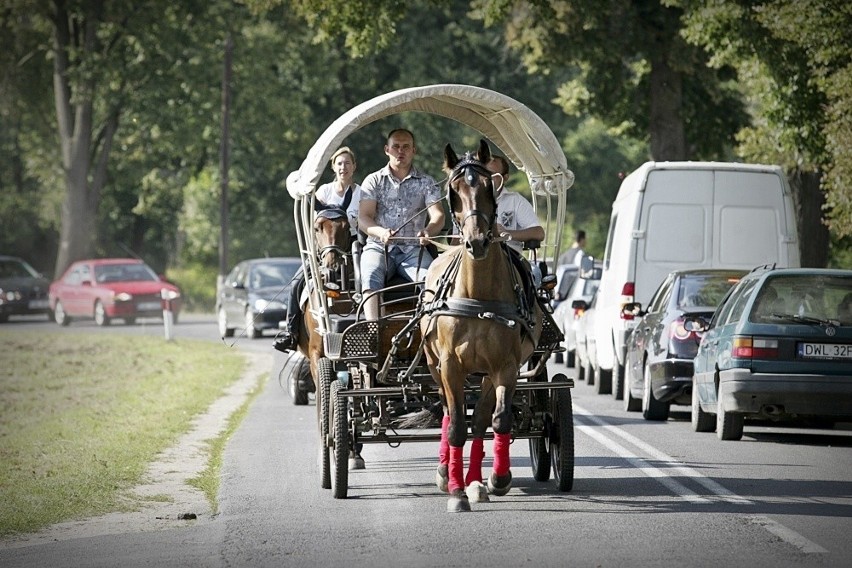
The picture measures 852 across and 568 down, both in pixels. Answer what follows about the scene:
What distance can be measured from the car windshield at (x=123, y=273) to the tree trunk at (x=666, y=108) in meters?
17.0

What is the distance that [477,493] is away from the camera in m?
10.7

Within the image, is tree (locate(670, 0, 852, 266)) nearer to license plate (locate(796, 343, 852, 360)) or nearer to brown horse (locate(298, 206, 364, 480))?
license plate (locate(796, 343, 852, 360))

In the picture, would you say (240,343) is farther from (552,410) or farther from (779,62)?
(552,410)

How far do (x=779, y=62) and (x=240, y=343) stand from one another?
14.6 m

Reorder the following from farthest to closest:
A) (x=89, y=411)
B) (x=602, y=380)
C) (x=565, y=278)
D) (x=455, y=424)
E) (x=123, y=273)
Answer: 1. (x=123, y=273)
2. (x=565, y=278)
3. (x=602, y=380)
4. (x=89, y=411)
5. (x=455, y=424)

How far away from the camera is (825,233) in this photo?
28375mm

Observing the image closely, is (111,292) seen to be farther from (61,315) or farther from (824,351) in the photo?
(824,351)

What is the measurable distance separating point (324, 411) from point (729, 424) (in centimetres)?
486

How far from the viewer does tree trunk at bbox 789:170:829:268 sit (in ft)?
92.8

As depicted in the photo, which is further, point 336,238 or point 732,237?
point 732,237

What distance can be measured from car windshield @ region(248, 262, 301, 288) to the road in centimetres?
2109

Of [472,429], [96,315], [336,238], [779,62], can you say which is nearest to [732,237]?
[779,62]

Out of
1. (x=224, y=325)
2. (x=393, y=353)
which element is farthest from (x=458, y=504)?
(x=224, y=325)

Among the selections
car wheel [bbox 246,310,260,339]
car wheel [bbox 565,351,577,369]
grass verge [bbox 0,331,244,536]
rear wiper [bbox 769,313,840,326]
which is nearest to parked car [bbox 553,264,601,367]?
car wheel [bbox 565,351,577,369]
